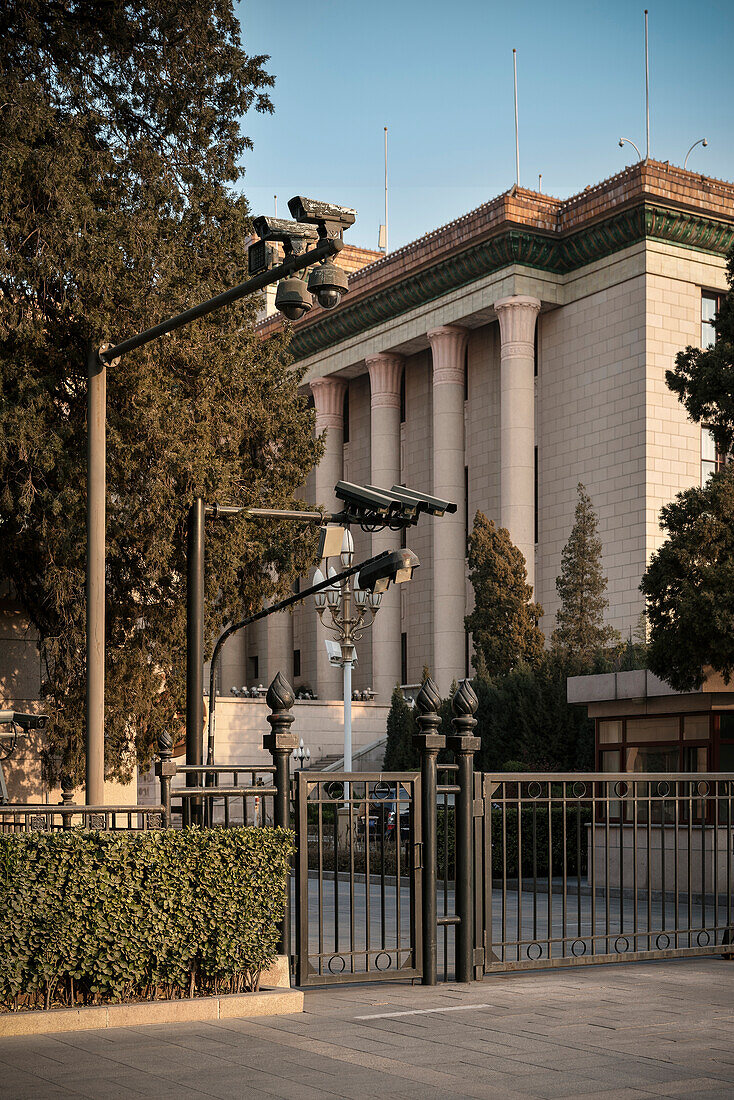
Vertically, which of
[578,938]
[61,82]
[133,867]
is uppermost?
[61,82]

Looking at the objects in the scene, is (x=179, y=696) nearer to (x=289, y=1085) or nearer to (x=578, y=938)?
(x=578, y=938)

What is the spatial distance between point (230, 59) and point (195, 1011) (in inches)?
584

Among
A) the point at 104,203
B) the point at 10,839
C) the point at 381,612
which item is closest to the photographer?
the point at 10,839

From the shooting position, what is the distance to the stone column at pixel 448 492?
56.3m

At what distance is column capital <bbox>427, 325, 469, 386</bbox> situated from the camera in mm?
57531

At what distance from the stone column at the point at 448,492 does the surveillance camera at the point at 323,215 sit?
45.5 metres

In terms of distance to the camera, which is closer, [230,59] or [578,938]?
[578,938]

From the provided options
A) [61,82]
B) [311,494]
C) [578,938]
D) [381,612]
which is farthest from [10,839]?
[311,494]

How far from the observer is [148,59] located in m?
19.1

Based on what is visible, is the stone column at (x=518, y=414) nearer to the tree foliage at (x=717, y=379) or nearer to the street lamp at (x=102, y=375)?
the tree foliage at (x=717, y=379)

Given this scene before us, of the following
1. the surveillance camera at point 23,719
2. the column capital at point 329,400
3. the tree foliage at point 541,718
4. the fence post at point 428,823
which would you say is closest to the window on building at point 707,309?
the tree foliage at point 541,718

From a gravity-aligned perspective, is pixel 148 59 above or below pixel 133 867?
above

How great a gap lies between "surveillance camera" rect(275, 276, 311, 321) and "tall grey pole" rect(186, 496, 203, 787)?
12.2 feet

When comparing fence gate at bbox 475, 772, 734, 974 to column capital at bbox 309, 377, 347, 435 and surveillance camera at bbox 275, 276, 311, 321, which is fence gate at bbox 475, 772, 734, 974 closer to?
surveillance camera at bbox 275, 276, 311, 321
